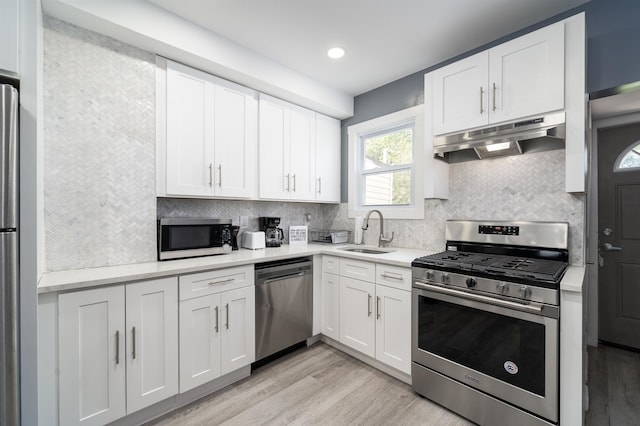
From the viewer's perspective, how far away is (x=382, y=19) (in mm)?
2053

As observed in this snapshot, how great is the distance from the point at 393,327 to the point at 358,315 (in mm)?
346

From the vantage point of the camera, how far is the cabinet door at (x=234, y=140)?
2.44 m

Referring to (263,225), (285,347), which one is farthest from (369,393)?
(263,225)

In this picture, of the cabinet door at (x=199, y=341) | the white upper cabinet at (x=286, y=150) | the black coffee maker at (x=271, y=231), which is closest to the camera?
the cabinet door at (x=199, y=341)

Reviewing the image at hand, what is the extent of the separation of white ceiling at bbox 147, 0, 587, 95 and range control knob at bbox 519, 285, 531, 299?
1802 mm

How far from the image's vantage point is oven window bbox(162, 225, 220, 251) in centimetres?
213

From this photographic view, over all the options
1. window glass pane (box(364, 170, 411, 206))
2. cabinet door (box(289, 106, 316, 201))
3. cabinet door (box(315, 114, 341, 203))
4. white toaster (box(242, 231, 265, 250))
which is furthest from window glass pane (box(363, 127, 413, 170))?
white toaster (box(242, 231, 265, 250))

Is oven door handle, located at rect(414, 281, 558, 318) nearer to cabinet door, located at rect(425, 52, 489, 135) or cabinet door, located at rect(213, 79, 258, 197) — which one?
cabinet door, located at rect(425, 52, 489, 135)

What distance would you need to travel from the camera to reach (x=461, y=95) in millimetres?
2164

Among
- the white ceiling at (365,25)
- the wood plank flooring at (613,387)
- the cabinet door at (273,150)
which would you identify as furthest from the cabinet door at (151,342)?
the wood plank flooring at (613,387)

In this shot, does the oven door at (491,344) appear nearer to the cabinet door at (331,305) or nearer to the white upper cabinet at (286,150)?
the cabinet door at (331,305)

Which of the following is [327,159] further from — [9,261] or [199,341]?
[9,261]

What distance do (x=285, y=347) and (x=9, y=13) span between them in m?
2.56

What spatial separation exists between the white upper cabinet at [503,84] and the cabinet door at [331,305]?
1.58 meters
